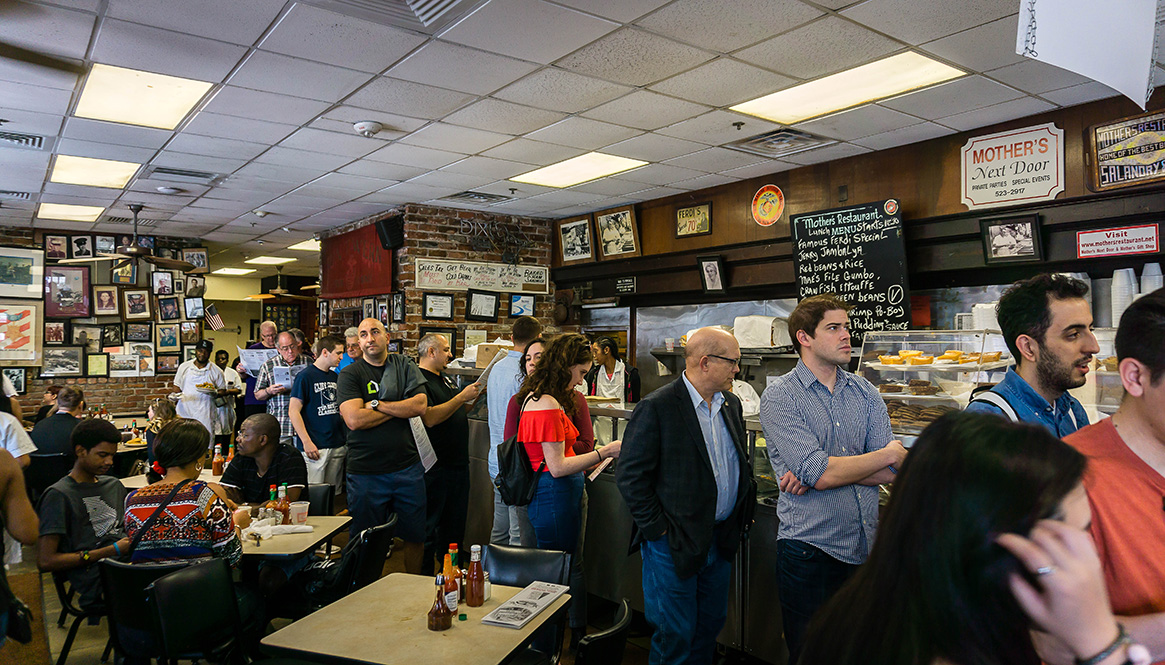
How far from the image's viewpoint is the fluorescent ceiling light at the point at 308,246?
34.9 feet

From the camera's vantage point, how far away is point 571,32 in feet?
11.4

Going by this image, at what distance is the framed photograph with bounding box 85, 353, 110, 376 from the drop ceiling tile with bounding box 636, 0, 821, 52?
9.15 meters

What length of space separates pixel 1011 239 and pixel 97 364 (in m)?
10.3

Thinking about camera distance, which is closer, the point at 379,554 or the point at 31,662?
the point at 379,554

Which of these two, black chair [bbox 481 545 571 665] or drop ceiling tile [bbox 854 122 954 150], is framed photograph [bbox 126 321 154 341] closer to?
black chair [bbox 481 545 571 665]

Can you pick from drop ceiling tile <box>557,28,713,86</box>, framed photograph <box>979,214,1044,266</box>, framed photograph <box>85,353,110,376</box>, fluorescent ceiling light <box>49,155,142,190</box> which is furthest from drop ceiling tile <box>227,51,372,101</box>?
framed photograph <box>85,353,110,376</box>

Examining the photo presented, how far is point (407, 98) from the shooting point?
445cm

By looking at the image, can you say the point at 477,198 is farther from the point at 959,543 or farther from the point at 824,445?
the point at 959,543

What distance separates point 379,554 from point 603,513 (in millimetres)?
1350

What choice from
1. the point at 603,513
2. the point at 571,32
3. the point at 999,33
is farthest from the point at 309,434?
the point at 999,33

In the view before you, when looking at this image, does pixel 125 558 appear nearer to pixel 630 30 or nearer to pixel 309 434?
pixel 309 434

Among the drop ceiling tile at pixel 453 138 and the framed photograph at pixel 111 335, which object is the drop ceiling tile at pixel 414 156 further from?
the framed photograph at pixel 111 335

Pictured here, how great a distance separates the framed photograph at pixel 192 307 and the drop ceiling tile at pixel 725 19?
9037mm

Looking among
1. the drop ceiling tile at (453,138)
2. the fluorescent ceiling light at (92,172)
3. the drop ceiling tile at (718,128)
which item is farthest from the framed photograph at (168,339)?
the drop ceiling tile at (718,128)
